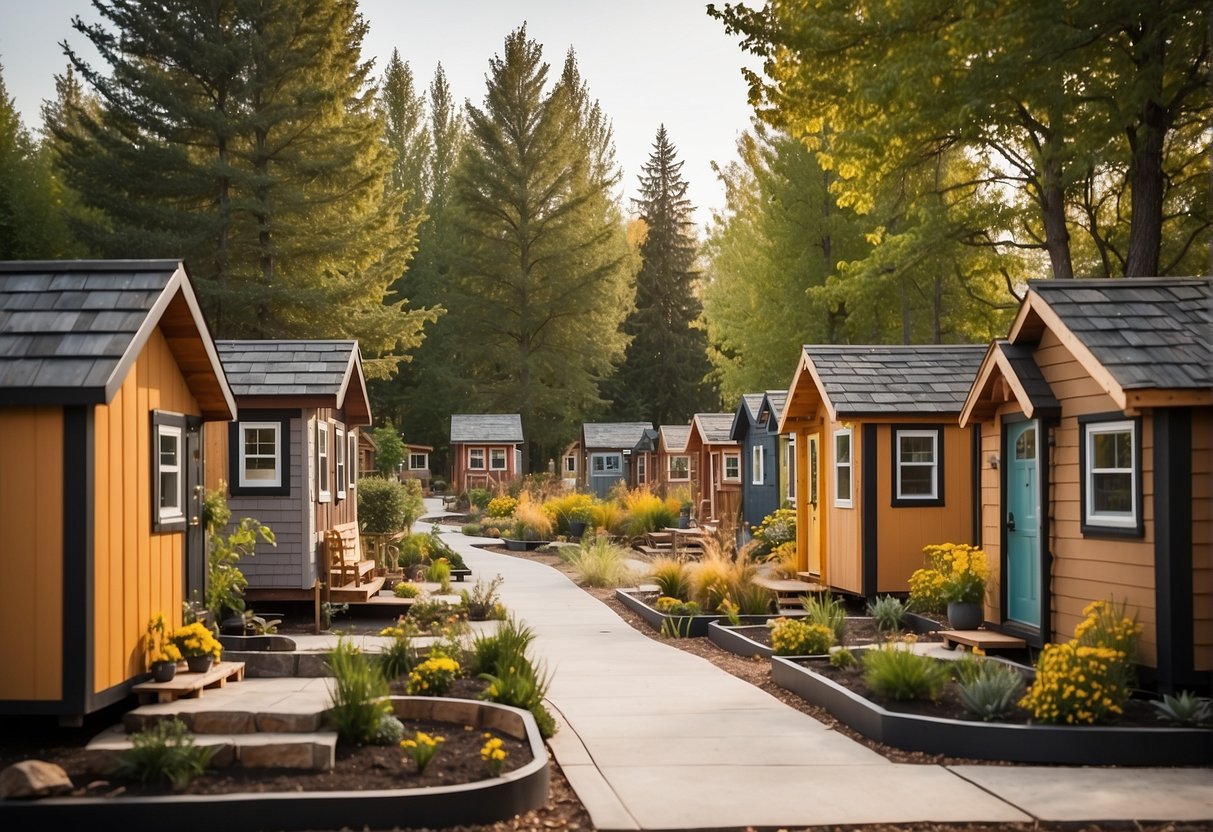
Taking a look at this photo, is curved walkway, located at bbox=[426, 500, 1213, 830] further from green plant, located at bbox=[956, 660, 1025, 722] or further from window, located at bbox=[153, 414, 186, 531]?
window, located at bbox=[153, 414, 186, 531]

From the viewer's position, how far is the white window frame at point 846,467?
17.0m

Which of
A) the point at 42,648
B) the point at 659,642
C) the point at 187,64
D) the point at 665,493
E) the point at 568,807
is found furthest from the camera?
the point at 665,493

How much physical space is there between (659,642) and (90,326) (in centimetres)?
845

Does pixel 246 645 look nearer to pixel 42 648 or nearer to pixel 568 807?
pixel 42 648

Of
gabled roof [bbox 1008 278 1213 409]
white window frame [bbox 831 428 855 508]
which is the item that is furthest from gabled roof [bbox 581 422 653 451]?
gabled roof [bbox 1008 278 1213 409]

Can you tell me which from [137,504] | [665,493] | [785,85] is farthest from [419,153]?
[137,504]

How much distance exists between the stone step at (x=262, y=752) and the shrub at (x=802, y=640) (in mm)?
5774

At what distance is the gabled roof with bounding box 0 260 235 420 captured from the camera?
26.4 ft

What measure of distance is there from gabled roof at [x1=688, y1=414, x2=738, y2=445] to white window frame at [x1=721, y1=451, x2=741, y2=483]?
2.32 feet

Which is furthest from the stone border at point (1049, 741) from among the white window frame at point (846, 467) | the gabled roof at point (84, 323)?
the white window frame at point (846, 467)

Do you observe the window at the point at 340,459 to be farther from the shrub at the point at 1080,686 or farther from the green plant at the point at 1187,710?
the green plant at the point at 1187,710

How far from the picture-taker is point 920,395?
55.4 ft

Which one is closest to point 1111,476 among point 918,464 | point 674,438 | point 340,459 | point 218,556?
point 918,464

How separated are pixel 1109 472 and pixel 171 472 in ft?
26.6
